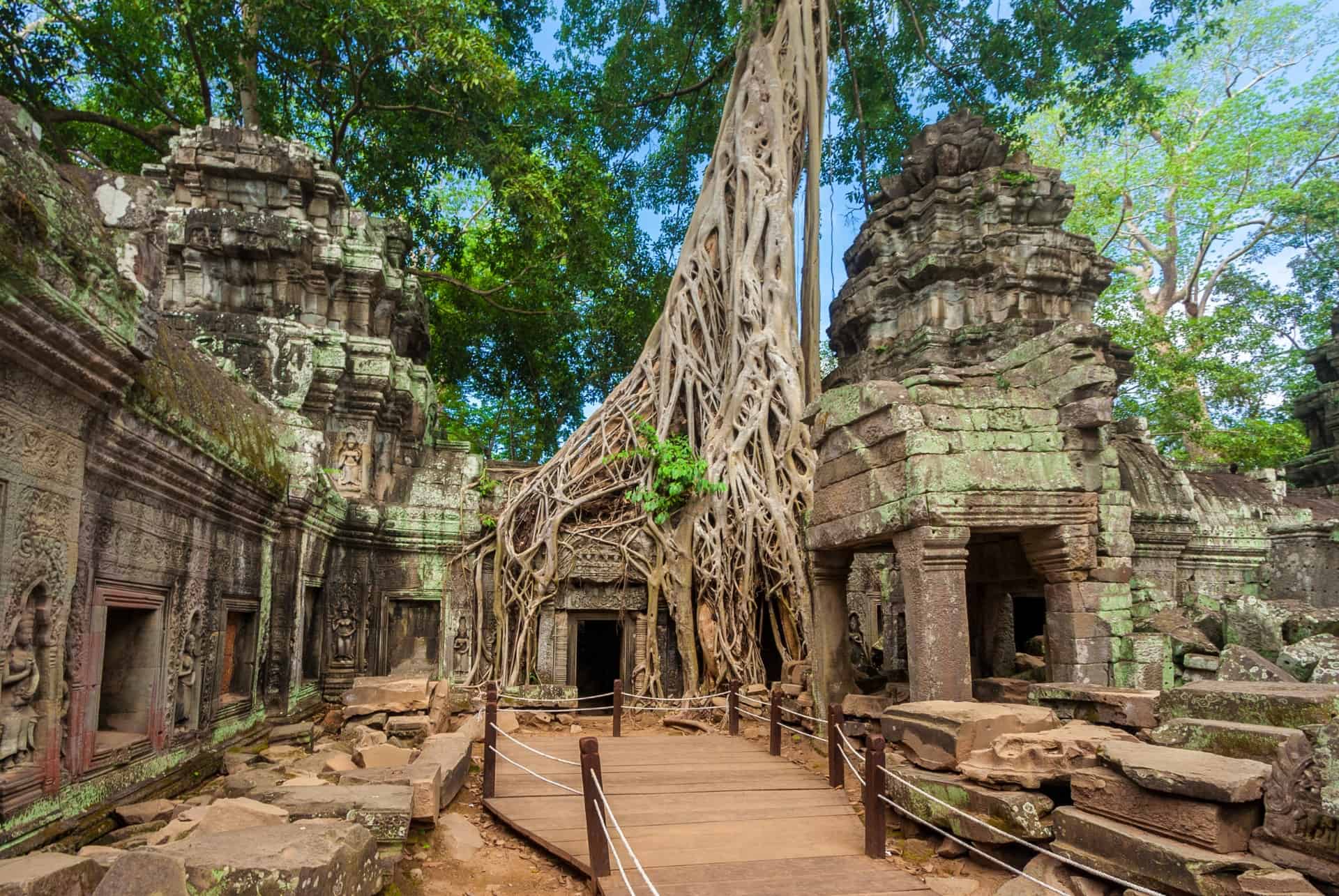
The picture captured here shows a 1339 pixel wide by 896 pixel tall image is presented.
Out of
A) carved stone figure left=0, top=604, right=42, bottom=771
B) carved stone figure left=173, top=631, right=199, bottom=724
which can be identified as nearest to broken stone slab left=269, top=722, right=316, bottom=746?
carved stone figure left=173, top=631, right=199, bottom=724

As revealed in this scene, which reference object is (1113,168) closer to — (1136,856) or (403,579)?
(403,579)

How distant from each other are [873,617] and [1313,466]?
27.0 feet

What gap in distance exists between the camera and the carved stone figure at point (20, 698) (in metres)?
A: 3.18

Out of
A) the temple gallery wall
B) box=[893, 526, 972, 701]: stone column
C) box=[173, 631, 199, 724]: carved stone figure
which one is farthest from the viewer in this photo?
box=[893, 526, 972, 701]: stone column

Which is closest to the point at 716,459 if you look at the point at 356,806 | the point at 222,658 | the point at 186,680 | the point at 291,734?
the point at 291,734

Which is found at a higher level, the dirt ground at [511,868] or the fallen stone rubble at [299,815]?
the fallen stone rubble at [299,815]

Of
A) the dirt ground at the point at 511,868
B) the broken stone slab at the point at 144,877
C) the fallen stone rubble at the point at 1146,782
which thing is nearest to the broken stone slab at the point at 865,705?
the fallen stone rubble at the point at 1146,782

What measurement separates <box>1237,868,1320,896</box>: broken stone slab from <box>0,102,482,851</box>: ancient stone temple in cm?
411

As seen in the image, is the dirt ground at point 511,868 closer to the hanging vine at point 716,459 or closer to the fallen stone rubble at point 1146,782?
the fallen stone rubble at point 1146,782

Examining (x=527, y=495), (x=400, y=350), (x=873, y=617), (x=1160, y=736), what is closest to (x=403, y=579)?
(x=527, y=495)

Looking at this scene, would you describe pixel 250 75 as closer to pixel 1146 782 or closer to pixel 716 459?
pixel 716 459

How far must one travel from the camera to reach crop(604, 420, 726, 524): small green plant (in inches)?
383

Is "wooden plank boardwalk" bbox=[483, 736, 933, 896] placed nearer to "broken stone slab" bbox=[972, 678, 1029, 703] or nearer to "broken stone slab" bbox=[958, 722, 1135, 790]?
"broken stone slab" bbox=[958, 722, 1135, 790]

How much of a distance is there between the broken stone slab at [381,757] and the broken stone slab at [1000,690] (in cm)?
372
